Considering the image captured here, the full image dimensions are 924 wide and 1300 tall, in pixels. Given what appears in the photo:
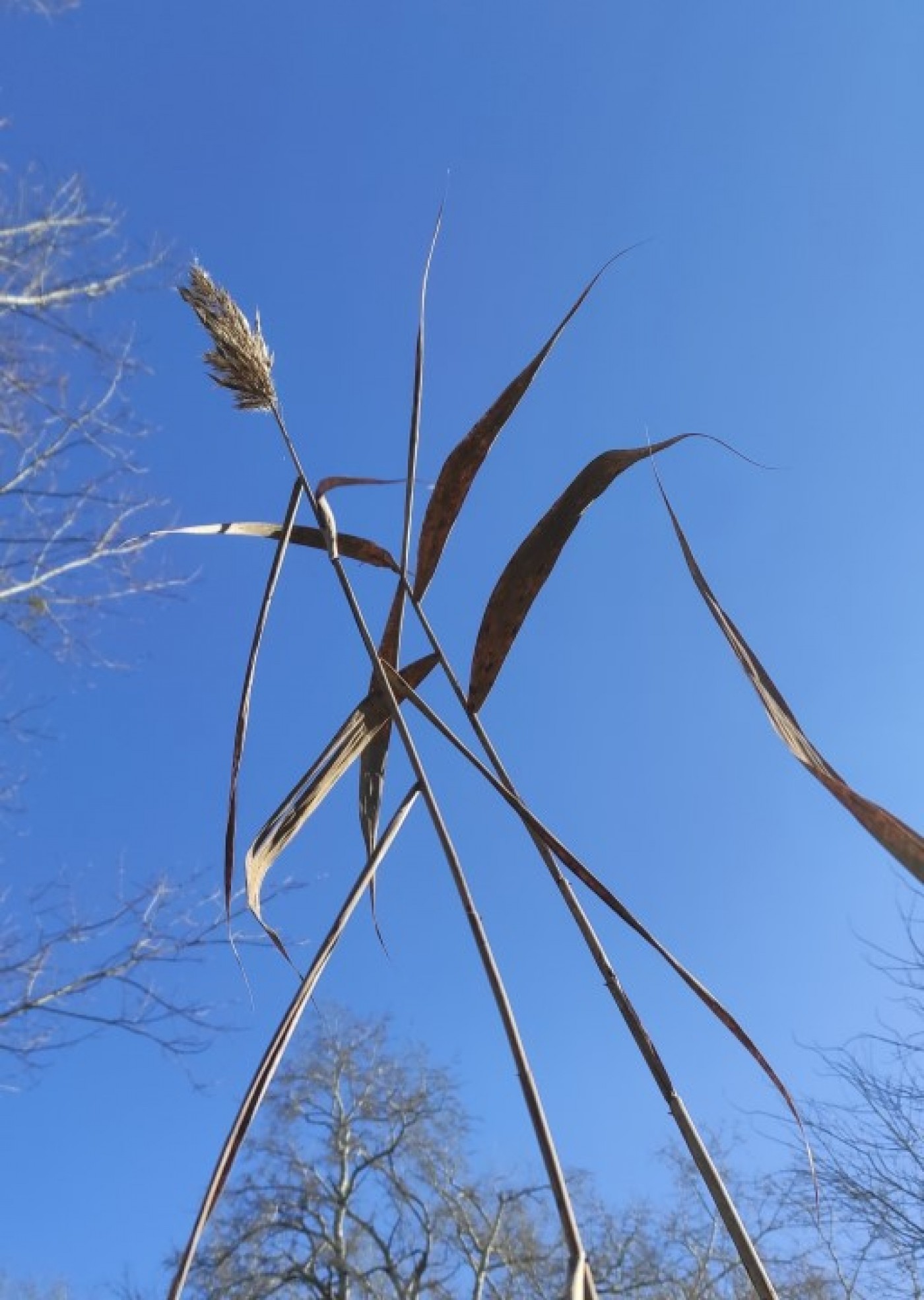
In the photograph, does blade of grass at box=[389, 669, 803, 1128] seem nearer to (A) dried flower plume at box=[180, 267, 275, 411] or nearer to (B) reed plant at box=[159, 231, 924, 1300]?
(B) reed plant at box=[159, 231, 924, 1300]

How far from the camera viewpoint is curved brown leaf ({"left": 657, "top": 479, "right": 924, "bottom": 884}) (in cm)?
37

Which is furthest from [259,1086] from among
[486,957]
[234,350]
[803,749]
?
[234,350]

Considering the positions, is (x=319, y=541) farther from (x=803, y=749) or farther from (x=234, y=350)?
(x=803, y=749)

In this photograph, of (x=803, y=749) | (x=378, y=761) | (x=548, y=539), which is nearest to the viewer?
(x=803, y=749)

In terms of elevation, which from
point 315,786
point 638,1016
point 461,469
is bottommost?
point 638,1016

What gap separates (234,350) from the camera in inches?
29.1

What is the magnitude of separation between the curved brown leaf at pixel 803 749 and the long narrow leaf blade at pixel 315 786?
216 mm

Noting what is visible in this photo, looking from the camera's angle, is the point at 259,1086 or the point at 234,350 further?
the point at 234,350

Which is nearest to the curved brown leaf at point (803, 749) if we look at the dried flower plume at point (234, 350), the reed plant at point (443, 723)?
the reed plant at point (443, 723)

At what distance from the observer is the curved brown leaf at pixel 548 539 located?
64 centimetres

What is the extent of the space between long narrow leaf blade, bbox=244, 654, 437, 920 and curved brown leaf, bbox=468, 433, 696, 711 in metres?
0.09

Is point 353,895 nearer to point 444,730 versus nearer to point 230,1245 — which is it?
point 444,730

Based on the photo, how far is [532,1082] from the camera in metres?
0.47

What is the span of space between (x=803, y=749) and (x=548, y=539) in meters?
0.23
